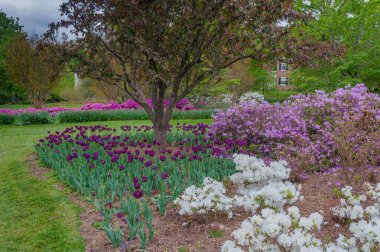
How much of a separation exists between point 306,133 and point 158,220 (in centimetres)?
416

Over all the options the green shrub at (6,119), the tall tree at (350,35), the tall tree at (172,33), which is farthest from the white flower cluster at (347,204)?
the green shrub at (6,119)

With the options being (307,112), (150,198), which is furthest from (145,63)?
(307,112)

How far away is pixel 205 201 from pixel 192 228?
1.33 ft

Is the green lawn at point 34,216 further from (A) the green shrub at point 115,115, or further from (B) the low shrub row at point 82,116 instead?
(A) the green shrub at point 115,115

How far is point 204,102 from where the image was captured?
27.3m

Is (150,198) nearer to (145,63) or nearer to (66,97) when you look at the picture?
(145,63)

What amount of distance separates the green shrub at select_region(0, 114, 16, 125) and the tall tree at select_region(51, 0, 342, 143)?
12472 millimetres

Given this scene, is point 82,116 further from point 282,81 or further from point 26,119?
point 282,81

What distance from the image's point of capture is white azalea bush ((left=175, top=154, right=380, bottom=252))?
2596 millimetres

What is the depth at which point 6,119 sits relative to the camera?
18.8 metres

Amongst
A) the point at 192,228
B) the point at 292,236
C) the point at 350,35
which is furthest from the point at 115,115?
the point at 292,236

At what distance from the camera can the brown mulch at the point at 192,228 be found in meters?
3.70

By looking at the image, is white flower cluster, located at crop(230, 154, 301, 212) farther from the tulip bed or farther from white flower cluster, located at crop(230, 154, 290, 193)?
the tulip bed

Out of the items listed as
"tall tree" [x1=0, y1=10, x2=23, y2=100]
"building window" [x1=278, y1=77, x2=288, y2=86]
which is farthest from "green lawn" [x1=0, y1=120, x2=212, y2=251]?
"building window" [x1=278, y1=77, x2=288, y2=86]
